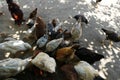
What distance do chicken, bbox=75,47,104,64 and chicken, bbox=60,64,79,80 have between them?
1.02 feet

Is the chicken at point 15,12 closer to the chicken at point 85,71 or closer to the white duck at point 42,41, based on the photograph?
the white duck at point 42,41

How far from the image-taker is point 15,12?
17.1 feet

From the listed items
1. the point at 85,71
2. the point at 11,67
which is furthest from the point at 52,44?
the point at 11,67

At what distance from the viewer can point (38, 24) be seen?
4961mm

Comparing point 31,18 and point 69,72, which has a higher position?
point 31,18

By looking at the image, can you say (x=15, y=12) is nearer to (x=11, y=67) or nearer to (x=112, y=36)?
(x=11, y=67)

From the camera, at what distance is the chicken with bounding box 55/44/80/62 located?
4309 millimetres

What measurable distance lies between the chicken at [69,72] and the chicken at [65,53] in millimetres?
134

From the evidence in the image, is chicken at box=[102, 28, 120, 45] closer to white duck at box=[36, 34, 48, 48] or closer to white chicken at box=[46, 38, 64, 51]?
white chicken at box=[46, 38, 64, 51]

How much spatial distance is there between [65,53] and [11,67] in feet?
3.04

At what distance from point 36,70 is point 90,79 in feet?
2.81

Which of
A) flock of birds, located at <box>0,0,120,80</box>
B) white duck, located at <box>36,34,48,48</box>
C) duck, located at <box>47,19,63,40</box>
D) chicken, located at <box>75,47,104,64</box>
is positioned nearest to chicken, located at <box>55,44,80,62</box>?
flock of birds, located at <box>0,0,120,80</box>

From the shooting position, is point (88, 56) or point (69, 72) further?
point (88, 56)

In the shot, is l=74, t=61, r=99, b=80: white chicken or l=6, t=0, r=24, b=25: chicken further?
l=6, t=0, r=24, b=25: chicken
